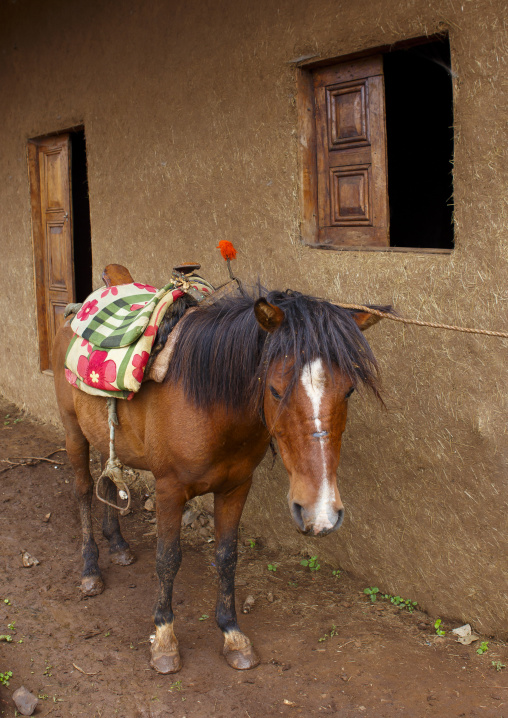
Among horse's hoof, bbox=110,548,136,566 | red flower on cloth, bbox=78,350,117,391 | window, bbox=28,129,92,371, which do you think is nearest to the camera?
red flower on cloth, bbox=78,350,117,391

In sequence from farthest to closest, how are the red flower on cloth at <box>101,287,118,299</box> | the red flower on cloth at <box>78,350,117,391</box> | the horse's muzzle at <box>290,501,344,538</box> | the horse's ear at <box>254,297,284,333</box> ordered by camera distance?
the red flower on cloth at <box>101,287,118,299</box>, the red flower on cloth at <box>78,350,117,391</box>, the horse's ear at <box>254,297,284,333</box>, the horse's muzzle at <box>290,501,344,538</box>

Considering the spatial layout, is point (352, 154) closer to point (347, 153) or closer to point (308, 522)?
point (347, 153)

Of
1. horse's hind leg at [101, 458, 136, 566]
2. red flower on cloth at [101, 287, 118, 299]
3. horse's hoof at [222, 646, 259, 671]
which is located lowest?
horse's hoof at [222, 646, 259, 671]

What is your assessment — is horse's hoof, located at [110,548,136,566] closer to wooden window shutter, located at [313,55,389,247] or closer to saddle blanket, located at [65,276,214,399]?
saddle blanket, located at [65,276,214,399]

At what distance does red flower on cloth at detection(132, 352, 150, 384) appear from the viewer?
109 inches

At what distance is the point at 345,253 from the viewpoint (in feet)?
10.8

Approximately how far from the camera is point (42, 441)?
5.67 m

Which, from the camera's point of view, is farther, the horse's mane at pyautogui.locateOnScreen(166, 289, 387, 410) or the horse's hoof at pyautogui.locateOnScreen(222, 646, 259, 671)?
the horse's hoof at pyautogui.locateOnScreen(222, 646, 259, 671)

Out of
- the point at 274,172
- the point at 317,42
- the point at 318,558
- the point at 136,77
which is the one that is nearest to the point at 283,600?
the point at 318,558

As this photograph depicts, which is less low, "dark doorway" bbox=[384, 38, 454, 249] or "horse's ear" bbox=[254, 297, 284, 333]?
"dark doorway" bbox=[384, 38, 454, 249]

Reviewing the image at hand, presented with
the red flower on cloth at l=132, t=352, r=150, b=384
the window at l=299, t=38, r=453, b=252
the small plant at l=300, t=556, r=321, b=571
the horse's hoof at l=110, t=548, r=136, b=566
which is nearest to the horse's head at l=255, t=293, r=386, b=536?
the red flower on cloth at l=132, t=352, r=150, b=384

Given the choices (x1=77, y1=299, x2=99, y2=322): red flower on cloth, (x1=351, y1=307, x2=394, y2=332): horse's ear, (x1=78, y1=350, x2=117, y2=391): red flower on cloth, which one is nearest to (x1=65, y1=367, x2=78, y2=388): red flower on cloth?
(x1=78, y1=350, x2=117, y2=391): red flower on cloth

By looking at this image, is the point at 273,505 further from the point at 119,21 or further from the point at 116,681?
the point at 119,21

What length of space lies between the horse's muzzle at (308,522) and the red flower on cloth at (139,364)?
99cm
